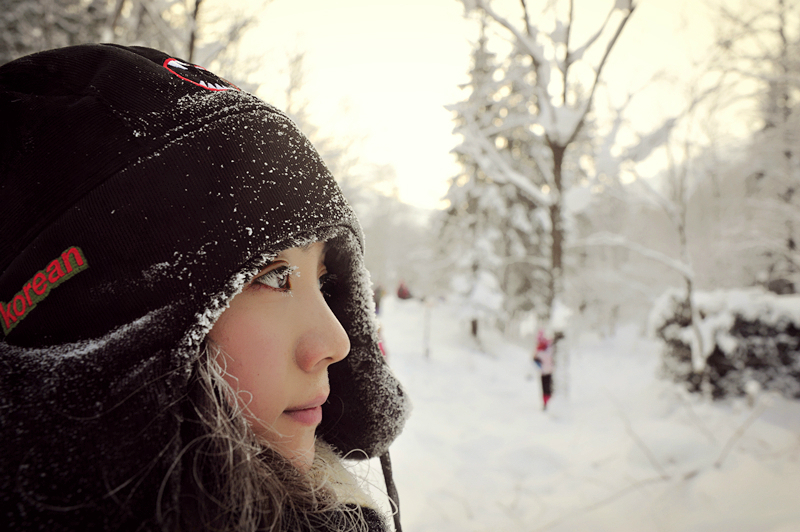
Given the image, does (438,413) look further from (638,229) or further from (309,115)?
(638,229)

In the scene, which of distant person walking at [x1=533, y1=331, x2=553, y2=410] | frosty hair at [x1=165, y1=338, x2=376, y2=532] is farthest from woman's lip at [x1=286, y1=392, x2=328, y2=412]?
distant person walking at [x1=533, y1=331, x2=553, y2=410]

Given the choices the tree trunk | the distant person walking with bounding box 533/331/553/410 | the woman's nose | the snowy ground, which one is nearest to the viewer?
the woman's nose

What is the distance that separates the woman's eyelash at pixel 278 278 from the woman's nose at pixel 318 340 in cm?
8

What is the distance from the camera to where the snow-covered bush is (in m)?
6.74

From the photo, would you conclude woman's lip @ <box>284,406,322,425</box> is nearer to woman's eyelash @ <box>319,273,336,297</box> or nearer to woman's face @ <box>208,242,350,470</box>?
woman's face @ <box>208,242,350,470</box>

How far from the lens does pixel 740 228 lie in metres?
11.9

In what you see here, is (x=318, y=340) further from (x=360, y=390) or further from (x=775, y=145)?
(x=775, y=145)

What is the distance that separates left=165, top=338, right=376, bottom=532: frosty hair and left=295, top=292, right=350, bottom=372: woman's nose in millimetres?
185

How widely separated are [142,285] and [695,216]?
100ft

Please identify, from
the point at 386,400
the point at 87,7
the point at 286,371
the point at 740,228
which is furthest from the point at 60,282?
the point at 740,228

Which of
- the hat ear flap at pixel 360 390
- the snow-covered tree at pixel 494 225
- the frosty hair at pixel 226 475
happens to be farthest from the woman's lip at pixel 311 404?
the snow-covered tree at pixel 494 225

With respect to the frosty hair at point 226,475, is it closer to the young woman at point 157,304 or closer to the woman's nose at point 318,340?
the young woman at point 157,304

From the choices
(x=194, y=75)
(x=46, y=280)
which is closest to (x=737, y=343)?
(x=194, y=75)

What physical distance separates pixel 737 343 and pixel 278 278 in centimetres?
954
